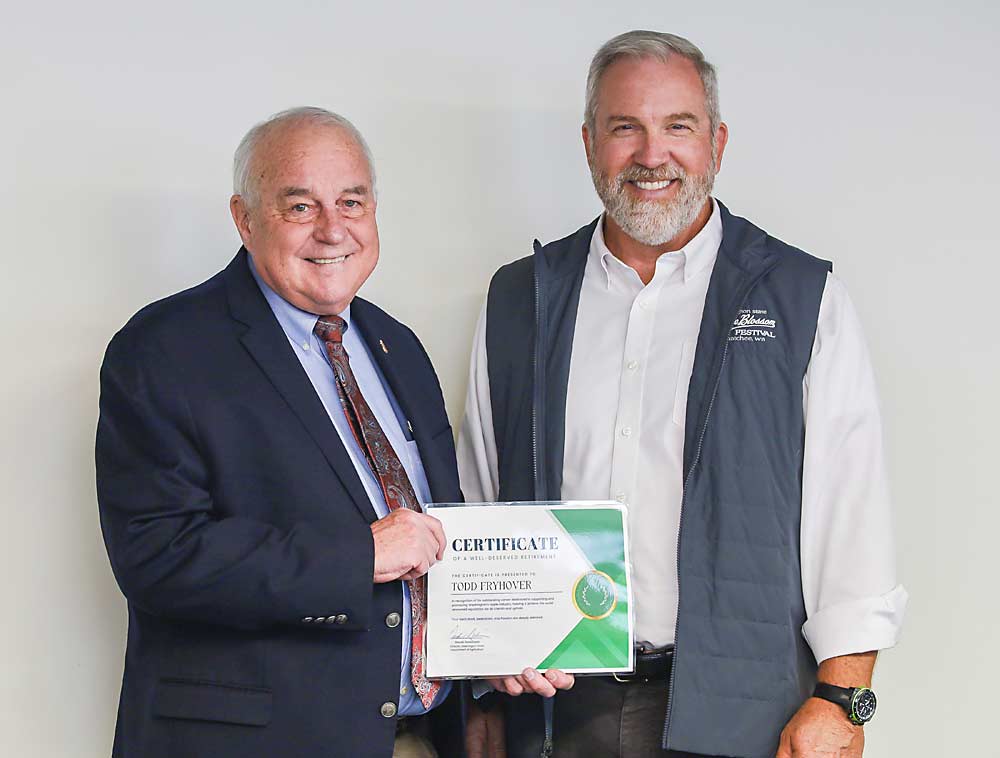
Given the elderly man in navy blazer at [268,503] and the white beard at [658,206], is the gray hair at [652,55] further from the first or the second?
the elderly man in navy blazer at [268,503]

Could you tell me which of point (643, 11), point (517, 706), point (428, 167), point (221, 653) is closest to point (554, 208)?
point (428, 167)

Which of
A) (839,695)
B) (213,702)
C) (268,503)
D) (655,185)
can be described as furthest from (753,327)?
(213,702)

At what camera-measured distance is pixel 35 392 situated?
2.56m

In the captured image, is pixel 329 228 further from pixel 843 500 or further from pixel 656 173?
pixel 843 500

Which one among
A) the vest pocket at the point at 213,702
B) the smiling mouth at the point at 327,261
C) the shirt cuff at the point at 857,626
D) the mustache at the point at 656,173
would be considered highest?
the mustache at the point at 656,173

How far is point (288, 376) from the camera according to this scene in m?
2.16

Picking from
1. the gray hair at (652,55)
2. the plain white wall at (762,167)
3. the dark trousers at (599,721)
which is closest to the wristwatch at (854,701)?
the dark trousers at (599,721)

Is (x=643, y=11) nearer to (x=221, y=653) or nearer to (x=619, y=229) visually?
(x=619, y=229)

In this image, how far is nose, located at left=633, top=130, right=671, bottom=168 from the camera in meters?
2.47

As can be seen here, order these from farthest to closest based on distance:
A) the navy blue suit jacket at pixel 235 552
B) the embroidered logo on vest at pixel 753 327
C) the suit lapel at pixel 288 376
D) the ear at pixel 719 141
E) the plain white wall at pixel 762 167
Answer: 1. the plain white wall at pixel 762 167
2. the ear at pixel 719 141
3. the embroidered logo on vest at pixel 753 327
4. the suit lapel at pixel 288 376
5. the navy blue suit jacket at pixel 235 552

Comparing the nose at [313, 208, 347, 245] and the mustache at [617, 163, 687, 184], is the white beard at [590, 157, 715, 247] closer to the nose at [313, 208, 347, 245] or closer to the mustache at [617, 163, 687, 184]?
the mustache at [617, 163, 687, 184]

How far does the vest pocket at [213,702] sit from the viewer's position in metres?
2.04
